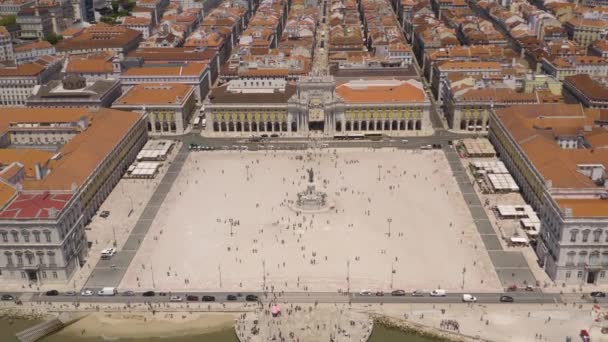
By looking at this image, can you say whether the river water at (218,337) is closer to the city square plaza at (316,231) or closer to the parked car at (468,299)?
the parked car at (468,299)

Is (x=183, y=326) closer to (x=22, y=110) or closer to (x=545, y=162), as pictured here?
(x=545, y=162)

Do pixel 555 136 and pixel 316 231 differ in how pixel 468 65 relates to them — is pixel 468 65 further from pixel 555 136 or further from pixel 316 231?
pixel 316 231

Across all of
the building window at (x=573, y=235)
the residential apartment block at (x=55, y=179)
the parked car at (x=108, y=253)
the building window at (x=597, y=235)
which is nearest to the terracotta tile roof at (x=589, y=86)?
the building window at (x=597, y=235)

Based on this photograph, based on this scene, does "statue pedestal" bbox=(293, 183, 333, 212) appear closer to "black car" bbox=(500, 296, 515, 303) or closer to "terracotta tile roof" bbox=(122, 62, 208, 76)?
"black car" bbox=(500, 296, 515, 303)

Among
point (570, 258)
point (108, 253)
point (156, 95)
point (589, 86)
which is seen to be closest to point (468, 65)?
point (589, 86)

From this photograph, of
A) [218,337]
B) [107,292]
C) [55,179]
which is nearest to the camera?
[218,337]

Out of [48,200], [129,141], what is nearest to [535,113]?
[129,141]

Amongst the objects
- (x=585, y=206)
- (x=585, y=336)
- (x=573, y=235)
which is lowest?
(x=585, y=336)
